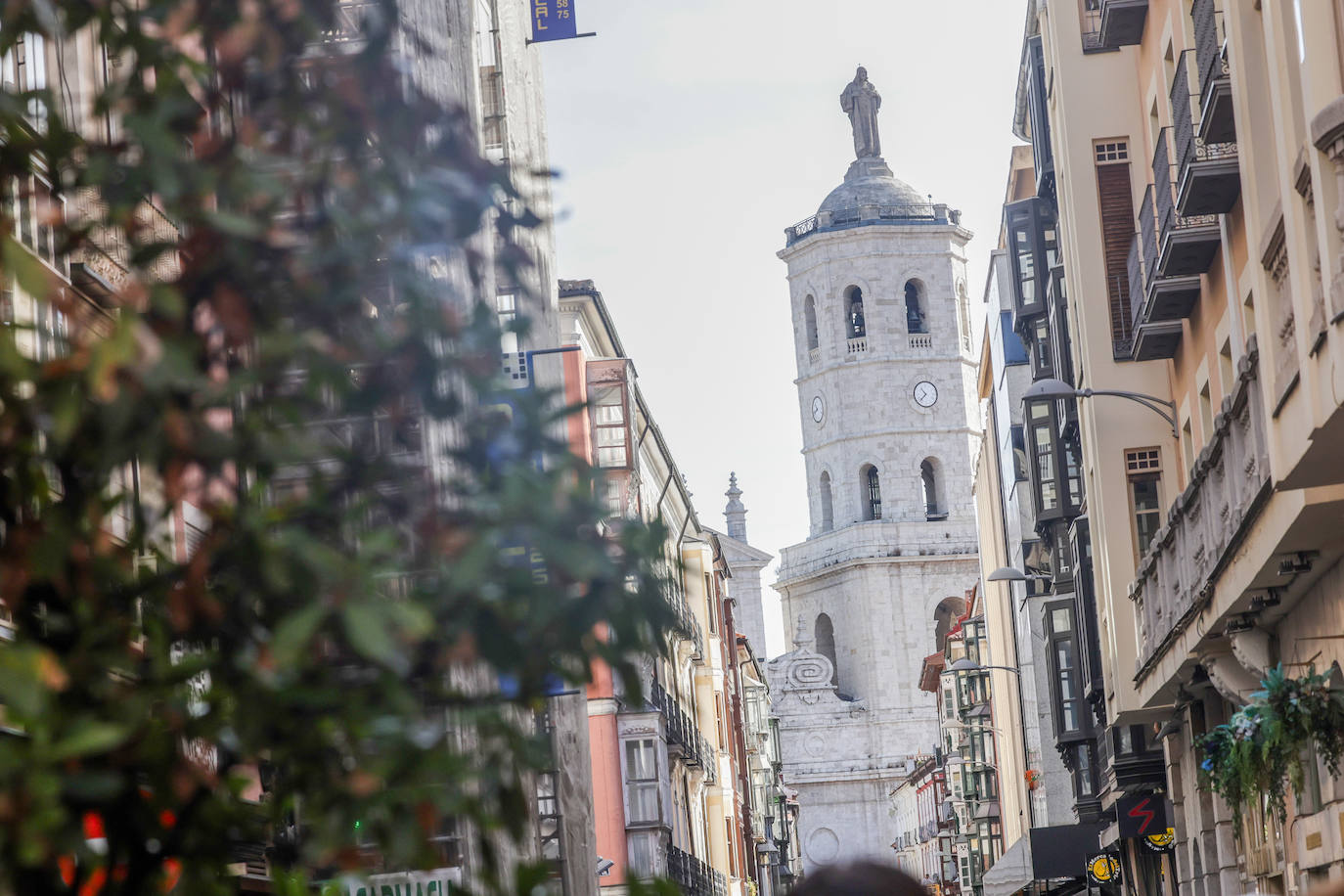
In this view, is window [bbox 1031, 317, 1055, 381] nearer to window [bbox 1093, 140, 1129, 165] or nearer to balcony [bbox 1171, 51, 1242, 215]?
window [bbox 1093, 140, 1129, 165]

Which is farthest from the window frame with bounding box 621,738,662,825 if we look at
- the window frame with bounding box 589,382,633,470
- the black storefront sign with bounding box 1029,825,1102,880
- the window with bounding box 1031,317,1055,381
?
the window with bounding box 1031,317,1055,381

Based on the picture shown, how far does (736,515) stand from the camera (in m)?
155

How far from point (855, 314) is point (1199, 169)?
364ft

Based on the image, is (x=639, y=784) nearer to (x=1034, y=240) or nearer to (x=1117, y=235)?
(x=1034, y=240)

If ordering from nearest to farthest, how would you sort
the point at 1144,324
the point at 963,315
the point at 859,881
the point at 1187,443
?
the point at 859,881 → the point at 1144,324 → the point at 1187,443 → the point at 963,315

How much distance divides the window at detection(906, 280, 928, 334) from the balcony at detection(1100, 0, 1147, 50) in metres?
105

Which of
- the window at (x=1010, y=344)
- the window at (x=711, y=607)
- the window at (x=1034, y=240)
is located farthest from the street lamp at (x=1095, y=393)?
the window at (x=711, y=607)

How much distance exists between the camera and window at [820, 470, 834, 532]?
127 metres

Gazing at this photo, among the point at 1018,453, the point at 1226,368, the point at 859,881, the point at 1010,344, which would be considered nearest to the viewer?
the point at 859,881

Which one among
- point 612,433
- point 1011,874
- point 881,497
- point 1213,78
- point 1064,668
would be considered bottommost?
point 1011,874

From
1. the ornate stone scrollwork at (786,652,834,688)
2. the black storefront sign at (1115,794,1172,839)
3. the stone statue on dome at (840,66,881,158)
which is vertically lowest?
the black storefront sign at (1115,794,1172,839)

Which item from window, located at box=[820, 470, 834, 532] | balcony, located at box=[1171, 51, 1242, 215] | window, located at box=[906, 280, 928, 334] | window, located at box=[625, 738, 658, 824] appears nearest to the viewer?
balcony, located at box=[1171, 51, 1242, 215]

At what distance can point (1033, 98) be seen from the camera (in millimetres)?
30531

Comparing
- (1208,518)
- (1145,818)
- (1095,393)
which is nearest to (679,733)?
(1145,818)
